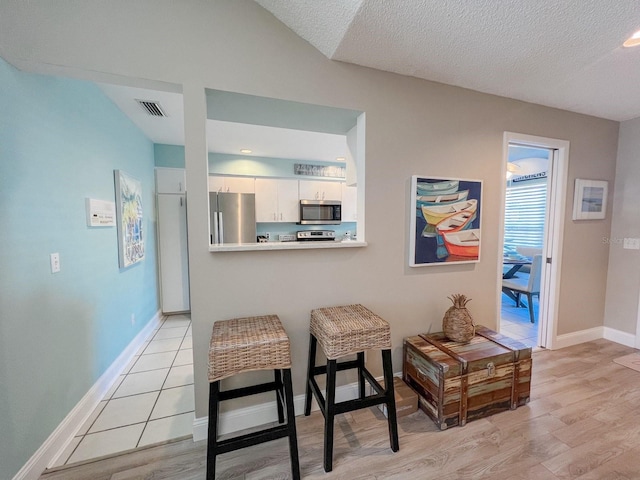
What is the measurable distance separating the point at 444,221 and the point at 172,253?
11.5 ft

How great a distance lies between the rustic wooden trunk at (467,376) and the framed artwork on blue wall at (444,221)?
63 cm

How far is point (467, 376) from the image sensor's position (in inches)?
66.4

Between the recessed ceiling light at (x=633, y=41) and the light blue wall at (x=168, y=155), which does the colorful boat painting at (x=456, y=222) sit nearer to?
the recessed ceiling light at (x=633, y=41)

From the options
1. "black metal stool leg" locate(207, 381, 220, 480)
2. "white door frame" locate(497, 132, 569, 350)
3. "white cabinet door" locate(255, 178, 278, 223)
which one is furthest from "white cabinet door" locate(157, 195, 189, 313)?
"white door frame" locate(497, 132, 569, 350)

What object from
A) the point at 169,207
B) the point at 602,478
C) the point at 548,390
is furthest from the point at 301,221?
→ the point at 602,478

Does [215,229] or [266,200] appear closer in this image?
[215,229]

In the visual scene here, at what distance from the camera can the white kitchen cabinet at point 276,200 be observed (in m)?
4.29

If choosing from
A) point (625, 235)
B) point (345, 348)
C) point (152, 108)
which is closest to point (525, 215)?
point (625, 235)

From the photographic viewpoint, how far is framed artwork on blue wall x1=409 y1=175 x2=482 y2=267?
1980 millimetres

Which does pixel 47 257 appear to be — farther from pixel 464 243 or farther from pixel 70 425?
pixel 464 243

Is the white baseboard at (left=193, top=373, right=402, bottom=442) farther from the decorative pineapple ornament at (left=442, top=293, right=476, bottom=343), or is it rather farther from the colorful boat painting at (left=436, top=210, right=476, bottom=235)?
the colorful boat painting at (left=436, top=210, right=476, bottom=235)

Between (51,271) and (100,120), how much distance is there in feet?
4.38

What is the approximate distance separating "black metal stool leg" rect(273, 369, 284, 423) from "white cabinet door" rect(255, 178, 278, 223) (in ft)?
9.65

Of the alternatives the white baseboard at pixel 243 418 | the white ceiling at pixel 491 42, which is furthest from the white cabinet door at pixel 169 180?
the white baseboard at pixel 243 418
